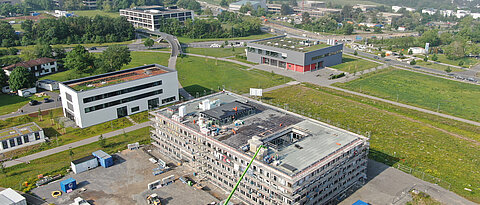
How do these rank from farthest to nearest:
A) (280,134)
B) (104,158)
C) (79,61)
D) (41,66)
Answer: (41,66) → (79,61) → (104,158) → (280,134)

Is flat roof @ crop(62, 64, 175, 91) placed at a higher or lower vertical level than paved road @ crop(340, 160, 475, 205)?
higher

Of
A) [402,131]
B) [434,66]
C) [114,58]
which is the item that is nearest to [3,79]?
[114,58]

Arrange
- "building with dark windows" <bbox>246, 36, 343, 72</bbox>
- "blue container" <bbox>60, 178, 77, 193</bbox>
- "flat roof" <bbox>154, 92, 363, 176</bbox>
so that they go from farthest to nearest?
"building with dark windows" <bbox>246, 36, 343, 72</bbox>, "blue container" <bbox>60, 178, 77, 193</bbox>, "flat roof" <bbox>154, 92, 363, 176</bbox>

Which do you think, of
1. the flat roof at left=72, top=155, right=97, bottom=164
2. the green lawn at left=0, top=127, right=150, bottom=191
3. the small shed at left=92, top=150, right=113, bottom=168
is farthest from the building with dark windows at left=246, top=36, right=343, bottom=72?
the flat roof at left=72, top=155, right=97, bottom=164

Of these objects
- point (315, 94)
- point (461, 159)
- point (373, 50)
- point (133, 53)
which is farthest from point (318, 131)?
point (373, 50)

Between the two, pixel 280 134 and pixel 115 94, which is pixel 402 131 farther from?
pixel 115 94

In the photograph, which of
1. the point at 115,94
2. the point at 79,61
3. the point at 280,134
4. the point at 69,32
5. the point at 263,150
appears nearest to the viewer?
the point at 263,150

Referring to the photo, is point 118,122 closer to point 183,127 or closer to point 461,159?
point 183,127

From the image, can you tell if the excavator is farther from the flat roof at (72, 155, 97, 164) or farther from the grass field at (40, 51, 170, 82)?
the grass field at (40, 51, 170, 82)
